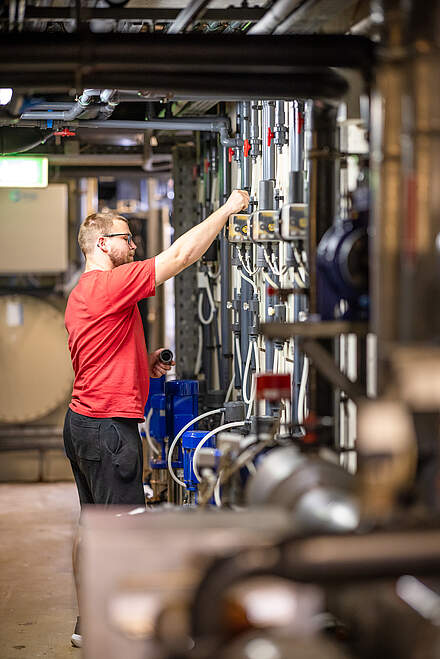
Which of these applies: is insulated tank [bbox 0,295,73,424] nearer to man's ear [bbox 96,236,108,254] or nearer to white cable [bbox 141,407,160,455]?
white cable [bbox 141,407,160,455]

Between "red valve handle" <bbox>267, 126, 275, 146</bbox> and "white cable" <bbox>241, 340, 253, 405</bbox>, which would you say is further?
"white cable" <bbox>241, 340, 253, 405</bbox>

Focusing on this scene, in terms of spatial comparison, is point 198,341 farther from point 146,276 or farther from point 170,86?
point 170,86

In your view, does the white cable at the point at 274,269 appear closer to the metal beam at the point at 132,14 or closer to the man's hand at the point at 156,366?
the man's hand at the point at 156,366

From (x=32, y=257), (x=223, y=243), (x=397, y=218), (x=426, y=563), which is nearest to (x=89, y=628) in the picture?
(x=426, y=563)

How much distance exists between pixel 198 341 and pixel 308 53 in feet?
14.2

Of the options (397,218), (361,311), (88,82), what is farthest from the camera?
(88,82)

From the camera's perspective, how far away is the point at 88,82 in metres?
2.95

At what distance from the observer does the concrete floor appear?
4633mm

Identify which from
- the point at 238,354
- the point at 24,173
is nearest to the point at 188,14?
the point at 238,354

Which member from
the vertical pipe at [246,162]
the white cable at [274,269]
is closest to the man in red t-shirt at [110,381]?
the white cable at [274,269]

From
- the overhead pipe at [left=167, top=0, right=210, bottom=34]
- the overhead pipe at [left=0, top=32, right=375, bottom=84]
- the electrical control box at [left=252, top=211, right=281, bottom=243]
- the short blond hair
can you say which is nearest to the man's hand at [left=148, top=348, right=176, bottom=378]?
the short blond hair

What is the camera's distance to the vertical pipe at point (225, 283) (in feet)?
19.1

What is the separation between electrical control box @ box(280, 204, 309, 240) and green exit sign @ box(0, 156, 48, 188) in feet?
13.4

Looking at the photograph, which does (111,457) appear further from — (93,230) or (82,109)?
(82,109)
